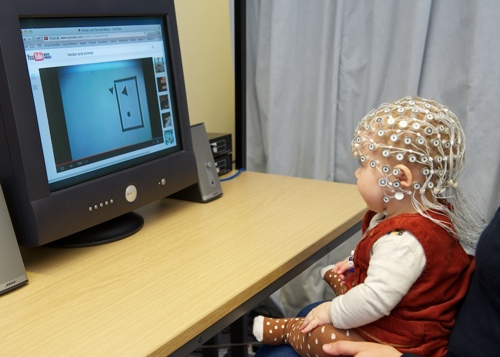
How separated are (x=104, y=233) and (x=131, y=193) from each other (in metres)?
0.11

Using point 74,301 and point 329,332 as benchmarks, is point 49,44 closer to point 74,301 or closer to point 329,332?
point 74,301

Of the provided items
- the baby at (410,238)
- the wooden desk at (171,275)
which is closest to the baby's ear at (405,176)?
the baby at (410,238)

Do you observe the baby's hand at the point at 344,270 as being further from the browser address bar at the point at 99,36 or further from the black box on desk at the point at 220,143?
the browser address bar at the point at 99,36

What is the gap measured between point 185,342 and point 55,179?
0.44 metres

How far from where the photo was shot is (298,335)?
3.31ft

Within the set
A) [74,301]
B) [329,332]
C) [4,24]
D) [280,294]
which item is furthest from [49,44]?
[280,294]

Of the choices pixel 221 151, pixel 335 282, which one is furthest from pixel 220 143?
pixel 335 282

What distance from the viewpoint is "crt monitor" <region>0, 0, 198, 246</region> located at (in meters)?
0.96

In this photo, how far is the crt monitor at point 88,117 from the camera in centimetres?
96

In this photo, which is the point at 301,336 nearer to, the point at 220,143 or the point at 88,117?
the point at 88,117

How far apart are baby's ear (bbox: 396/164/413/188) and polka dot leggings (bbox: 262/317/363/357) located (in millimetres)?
286

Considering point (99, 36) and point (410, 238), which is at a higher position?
point (99, 36)

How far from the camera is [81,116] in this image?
1.08m

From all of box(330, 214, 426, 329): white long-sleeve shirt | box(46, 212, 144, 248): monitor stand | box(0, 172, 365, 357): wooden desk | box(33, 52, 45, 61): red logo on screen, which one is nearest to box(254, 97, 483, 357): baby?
box(330, 214, 426, 329): white long-sleeve shirt
